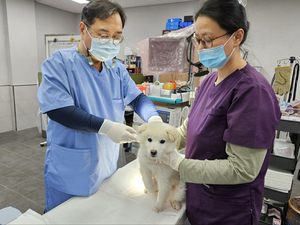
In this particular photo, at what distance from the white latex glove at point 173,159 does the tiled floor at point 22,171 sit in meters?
2.17

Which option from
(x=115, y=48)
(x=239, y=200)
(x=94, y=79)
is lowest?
(x=239, y=200)

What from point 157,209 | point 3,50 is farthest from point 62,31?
point 157,209

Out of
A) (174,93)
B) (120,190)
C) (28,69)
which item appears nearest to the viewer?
(120,190)

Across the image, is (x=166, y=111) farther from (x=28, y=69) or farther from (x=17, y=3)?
(x=17, y=3)

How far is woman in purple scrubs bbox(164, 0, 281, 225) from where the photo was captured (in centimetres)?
80

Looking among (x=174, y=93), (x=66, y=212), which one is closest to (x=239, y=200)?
(x=66, y=212)

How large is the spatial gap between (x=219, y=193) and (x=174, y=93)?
2.41m

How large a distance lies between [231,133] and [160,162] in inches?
16.5

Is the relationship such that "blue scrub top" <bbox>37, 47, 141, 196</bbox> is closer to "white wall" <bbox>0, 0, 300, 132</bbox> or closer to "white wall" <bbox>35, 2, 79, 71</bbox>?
"white wall" <bbox>0, 0, 300, 132</bbox>

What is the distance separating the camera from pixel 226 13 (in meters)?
0.87

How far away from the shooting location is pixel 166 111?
10.9ft

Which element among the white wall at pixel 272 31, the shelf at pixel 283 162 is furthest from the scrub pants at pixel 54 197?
the white wall at pixel 272 31

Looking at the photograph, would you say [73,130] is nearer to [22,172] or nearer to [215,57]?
[215,57]

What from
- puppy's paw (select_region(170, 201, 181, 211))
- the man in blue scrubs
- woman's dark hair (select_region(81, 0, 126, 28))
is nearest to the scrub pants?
the man in blue scrubs
